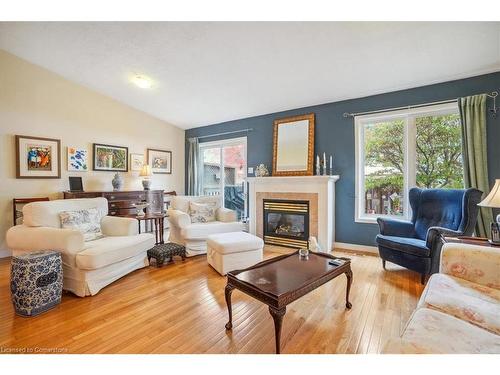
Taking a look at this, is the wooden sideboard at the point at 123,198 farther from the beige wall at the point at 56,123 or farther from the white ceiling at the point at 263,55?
the white ceiling at the point at 263,55

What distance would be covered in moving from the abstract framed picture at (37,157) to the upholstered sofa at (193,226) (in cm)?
195

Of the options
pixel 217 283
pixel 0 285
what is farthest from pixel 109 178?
pixel 217 283

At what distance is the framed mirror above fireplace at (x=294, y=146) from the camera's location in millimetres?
4094

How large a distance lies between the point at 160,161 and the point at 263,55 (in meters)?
3.40

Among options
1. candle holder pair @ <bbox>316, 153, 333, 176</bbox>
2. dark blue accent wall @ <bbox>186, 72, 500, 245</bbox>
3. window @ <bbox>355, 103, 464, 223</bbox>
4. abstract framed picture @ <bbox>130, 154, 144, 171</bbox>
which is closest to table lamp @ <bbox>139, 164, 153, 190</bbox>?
abstract framed picture @ <bbox>130, 154, 144, 171</bbox>

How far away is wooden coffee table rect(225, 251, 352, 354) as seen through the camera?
150cm

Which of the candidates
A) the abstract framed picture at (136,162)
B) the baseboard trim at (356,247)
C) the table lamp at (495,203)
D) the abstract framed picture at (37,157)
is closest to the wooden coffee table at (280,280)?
the table lamp at (495,203)

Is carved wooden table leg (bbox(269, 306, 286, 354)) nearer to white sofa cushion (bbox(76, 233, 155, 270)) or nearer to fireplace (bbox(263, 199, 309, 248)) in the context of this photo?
white sofa cushion (bbox(76, 233, 155, 270))

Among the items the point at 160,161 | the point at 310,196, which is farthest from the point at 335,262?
the point at 160,161

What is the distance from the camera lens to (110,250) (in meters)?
2.45

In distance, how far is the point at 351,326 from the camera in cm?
183

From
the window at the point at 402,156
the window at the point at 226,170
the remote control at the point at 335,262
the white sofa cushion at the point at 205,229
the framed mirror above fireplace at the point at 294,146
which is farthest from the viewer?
the window at the point at 226,170

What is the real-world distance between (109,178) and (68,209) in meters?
1.90
